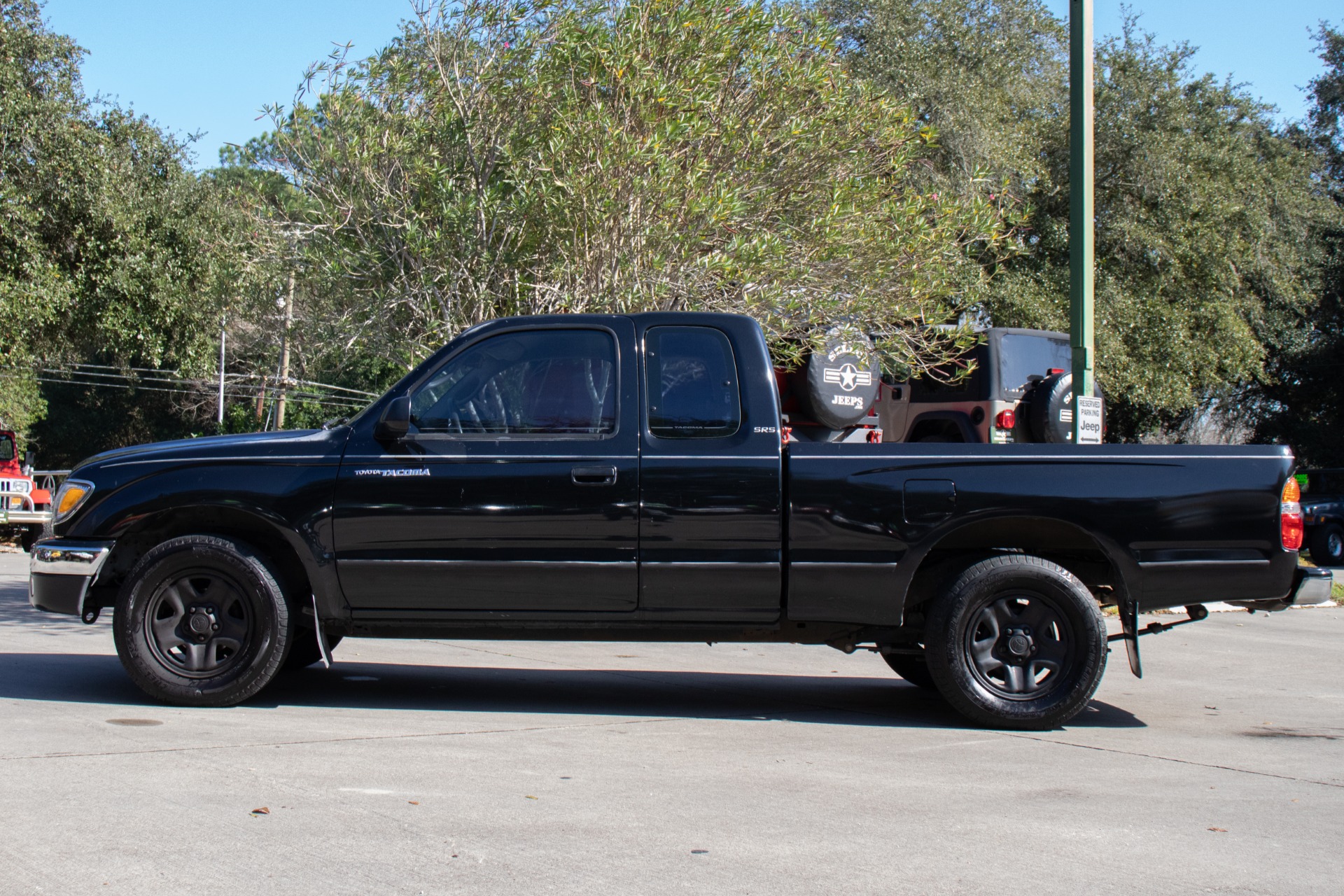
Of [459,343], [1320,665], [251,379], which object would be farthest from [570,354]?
[251,379]

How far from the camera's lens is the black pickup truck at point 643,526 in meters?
6.13

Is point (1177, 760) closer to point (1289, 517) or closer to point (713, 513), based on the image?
point (1289, 517)

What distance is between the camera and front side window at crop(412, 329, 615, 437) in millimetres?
6277

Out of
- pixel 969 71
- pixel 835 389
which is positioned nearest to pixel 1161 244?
pixel 969 71

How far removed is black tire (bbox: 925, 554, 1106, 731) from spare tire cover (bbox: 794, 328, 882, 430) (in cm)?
704

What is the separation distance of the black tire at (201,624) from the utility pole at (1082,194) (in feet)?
22.4

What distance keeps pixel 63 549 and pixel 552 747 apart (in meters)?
2.73

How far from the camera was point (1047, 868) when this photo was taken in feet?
13.1

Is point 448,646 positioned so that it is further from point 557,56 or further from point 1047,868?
point 1047,868

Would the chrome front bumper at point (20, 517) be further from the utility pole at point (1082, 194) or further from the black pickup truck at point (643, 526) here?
the utility pole at point (1082, 194)

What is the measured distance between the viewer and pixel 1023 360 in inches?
585

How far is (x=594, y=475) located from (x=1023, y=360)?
9.92 metres

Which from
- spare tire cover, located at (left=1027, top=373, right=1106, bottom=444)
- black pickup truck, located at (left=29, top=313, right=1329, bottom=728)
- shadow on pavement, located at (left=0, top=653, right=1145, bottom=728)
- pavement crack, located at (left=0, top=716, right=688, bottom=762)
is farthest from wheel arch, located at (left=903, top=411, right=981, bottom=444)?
pavement crack, located at (left=0, top=716, right=688, bottom=762)

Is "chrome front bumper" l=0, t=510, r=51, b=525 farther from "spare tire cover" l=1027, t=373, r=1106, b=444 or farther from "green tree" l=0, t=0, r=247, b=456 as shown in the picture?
"spare tire cover" l=1027, t=373, r=1106, b=444
